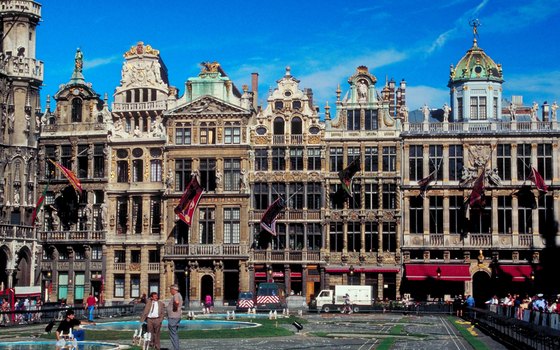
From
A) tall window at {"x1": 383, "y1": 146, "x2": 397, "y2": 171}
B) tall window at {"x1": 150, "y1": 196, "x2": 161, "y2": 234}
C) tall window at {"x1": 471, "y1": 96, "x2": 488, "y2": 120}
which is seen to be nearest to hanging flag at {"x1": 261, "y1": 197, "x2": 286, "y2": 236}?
tall window at {"x1": 383, "y1": 146, "x2": 397, "y2": 171}

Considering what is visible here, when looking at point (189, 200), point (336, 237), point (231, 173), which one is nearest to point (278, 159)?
point (231, 173)

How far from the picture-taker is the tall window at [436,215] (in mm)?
73062

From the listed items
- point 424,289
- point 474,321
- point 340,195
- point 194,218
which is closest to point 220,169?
point 194,218

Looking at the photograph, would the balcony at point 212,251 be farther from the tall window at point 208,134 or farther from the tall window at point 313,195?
the tall window at point 208,134

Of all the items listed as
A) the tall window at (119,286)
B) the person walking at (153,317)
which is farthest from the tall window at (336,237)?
the person walking at (153,317)

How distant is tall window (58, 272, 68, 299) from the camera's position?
254 feet

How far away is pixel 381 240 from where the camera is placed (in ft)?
241

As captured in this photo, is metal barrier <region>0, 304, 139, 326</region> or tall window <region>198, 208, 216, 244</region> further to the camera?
tall window <region>198, 208, 216, 244</region>

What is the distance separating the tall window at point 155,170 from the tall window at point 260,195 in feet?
26.2

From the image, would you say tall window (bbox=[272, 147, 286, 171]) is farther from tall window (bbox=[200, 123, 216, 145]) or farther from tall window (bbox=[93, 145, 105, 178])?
tall window (bbox=[93, 145, 105, 178])

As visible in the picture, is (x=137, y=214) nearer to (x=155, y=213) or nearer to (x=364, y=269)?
(x=155, y=213)

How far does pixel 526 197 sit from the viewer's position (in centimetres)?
7212

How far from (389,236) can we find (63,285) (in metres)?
26.2

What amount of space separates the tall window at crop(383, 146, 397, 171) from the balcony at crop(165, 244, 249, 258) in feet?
41.1
